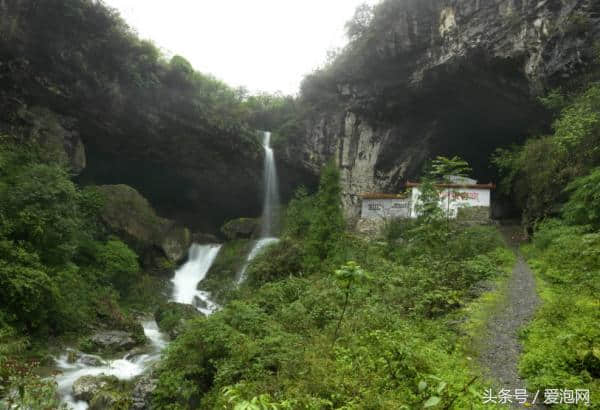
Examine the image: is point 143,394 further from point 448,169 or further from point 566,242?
point 566,242

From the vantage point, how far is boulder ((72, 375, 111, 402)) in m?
7.48

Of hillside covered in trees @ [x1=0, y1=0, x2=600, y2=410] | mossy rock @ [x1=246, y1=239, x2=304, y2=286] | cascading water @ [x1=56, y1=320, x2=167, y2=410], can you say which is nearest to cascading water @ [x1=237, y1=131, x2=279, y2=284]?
hillside covered in trees @ [x1=0, y1=0, x2=600, y2=410]

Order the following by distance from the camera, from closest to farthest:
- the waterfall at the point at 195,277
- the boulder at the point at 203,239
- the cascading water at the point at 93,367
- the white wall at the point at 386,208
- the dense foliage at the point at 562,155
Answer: the cascading water at the point at 93,367
the dense foliage at the point at 562,155
the white wall at the point at 386,208
the waterfall at the point at 195,277
the boulder at the point at 203,239

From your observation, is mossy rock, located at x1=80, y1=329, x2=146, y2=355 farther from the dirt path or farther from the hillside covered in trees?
the dirt path

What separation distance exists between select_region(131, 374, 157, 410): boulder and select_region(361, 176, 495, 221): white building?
37.5ft

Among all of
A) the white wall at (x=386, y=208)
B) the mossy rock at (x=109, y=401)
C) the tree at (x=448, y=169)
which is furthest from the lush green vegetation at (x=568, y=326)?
the white wall at (x=386, y=208)

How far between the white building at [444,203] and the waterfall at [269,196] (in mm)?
8070

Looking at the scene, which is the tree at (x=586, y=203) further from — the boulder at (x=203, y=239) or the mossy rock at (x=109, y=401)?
the boulder at (x=203, y=239)

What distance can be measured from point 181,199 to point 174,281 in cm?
823

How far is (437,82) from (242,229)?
14.4 metres

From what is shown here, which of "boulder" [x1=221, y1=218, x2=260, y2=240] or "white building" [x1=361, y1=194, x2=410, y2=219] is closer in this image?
"white building" [x1=361, y1=194, x2=410, y2=219]

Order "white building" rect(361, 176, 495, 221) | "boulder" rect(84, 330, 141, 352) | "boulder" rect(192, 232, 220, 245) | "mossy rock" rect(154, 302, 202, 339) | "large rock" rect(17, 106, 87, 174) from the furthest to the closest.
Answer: "boulder" rect(192, 232, 220, 245) → "large rock" rect(17, 106, 87, 174) → "white building" rect(361, 176, 495, 221) → "mossy rock" rect(154, 302, 202, 339) → "boulder" rect(84, 330, 141, 352)

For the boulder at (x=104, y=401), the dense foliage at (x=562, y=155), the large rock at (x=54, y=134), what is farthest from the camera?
the large rock at (x=54, y=134)

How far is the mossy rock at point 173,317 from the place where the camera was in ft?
42.0
